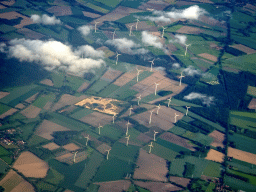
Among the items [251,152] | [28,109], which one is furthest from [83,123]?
[251,152]

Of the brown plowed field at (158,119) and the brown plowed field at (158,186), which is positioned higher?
the brown plowed field at (158,119)

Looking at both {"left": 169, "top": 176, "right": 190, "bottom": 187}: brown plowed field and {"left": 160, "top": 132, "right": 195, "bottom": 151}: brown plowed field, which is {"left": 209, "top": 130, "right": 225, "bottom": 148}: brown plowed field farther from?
{"left": 169, "top": 176, "right": 190, "bottom": 187}: brown plowed field

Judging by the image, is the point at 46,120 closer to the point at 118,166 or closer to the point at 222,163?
the point at 118,166

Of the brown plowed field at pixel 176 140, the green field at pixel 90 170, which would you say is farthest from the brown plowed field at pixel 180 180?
the green field at pixel 90 170

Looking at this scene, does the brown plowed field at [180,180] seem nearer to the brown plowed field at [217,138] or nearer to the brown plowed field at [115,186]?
the brown plowed field at [115,186]

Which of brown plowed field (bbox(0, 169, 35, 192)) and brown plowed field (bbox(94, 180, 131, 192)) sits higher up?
brown plowed field (bbox(94, 180, 131, 192))

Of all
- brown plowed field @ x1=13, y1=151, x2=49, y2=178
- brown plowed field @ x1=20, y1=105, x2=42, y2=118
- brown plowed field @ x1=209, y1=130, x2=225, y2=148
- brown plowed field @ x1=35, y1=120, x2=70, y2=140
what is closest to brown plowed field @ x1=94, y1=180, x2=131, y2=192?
brown plowed field @ x1=13, y1=151, x2=49, y2=178
